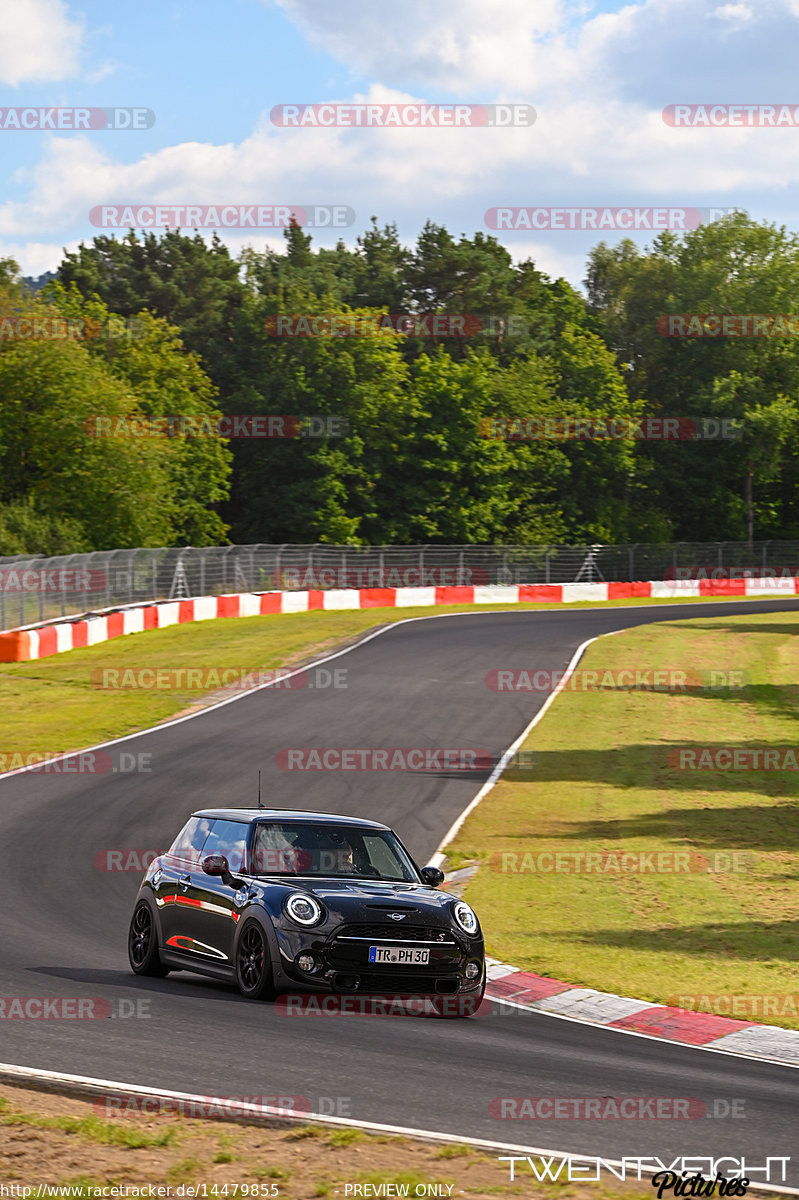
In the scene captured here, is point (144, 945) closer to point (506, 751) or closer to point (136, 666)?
point (506, 751)

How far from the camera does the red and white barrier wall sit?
39.4 metres

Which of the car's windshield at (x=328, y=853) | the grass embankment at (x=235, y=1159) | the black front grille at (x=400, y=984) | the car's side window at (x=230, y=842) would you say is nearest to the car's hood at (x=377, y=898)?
the car's windshield at (x=328, y=853)

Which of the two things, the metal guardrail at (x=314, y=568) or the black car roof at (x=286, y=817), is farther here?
the metal guardrail at (x=314, y=568)

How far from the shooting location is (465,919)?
10703mm

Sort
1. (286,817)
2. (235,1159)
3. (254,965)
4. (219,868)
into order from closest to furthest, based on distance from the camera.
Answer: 1. (235,1159)
2. (254,965)
3. (219,868)
4. (286,817)

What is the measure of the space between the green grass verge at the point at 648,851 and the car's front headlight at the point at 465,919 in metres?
1.63

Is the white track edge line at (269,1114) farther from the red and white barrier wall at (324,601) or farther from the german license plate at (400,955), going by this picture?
the red and white barrier wall at (324,601)

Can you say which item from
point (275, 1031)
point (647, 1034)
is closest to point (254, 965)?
point (275, 1031)

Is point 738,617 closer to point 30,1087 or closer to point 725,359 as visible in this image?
point 725,359

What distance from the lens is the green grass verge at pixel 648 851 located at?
12.5 metres

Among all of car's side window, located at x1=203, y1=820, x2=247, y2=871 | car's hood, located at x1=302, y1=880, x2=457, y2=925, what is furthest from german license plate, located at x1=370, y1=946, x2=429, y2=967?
car's side window, located at x1=203, y1=820, x2=247, y2=871

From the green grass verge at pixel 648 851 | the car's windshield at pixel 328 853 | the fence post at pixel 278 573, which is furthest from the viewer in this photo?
the fence post at pixel 278 573

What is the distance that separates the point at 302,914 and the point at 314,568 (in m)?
49.6

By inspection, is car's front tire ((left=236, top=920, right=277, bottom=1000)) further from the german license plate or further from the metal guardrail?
the metal guardrail
